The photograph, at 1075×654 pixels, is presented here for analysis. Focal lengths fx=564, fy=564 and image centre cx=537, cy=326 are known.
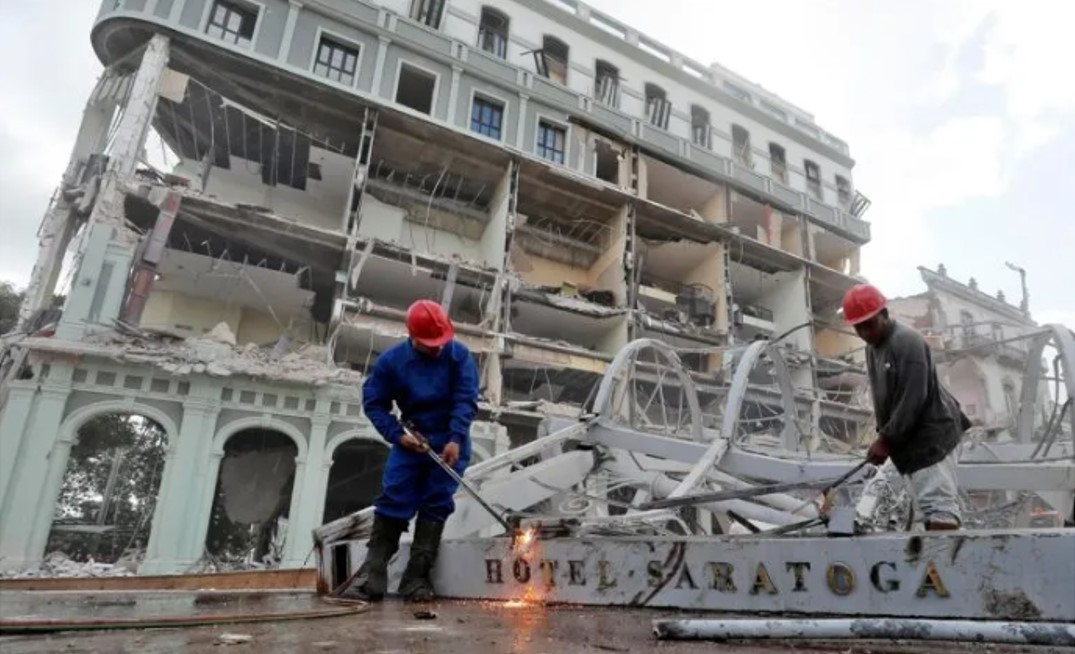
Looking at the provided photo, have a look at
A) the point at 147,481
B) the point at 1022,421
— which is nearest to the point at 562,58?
the point at 1022,421

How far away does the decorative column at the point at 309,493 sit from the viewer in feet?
35.4

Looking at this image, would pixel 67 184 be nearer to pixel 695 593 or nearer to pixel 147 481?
pixel 147 481

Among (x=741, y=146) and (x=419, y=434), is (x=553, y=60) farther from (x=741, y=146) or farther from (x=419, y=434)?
(x=419, y=434)

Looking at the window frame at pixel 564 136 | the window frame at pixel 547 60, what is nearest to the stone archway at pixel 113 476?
the window frame at pixel 564 136

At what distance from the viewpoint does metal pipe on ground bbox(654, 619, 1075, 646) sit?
5.61ft

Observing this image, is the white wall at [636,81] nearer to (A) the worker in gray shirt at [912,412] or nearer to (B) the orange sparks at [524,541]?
(A) the worker in gray shirt at [912,412]

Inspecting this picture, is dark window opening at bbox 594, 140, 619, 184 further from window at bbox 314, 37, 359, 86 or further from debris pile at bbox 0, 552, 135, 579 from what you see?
debris pile at bbox 0, 552, 135, 579

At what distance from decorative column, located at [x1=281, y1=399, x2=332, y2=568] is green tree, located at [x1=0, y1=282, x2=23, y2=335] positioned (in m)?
12.9

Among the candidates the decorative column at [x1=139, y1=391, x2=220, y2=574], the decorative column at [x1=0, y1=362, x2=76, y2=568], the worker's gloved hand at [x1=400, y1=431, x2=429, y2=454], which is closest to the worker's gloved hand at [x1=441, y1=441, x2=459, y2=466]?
the worker's gloved hand at [x1=400, y1=431, x2=429, y2=454]

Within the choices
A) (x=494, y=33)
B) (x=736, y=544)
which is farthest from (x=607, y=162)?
(x=736, y=544)

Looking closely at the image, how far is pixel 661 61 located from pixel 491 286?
12.4m

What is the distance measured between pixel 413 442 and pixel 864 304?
112 inches

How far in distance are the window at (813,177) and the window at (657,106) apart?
7349 millimetres

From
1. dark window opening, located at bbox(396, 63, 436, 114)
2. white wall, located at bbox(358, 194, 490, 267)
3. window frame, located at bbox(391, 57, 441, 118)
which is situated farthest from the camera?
dark window opening, located at bbox(396, 63, 436, 114)
